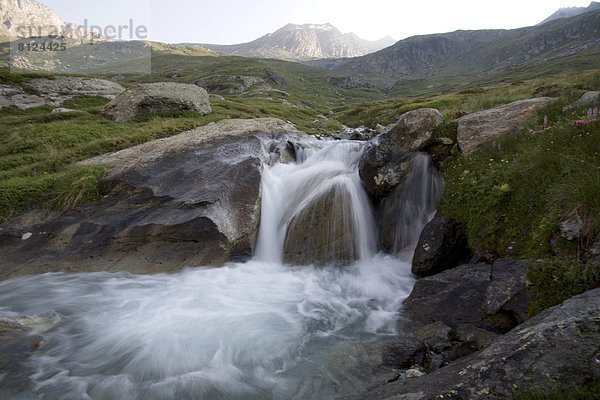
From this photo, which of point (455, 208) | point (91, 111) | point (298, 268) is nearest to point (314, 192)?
point (298, 268)

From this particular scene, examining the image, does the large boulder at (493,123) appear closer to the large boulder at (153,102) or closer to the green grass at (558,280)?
the green grass at (558,280)

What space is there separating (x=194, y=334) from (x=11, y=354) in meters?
3.52

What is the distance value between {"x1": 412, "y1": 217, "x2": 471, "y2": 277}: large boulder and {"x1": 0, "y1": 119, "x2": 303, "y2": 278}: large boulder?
5.88 m

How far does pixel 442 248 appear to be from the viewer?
9.52 metres

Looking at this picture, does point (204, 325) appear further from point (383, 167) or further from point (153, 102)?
point (153, 102)

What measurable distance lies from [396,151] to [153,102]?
18.5 metres

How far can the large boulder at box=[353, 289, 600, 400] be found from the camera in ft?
11.7

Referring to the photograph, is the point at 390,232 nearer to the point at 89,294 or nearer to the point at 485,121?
the point at 485,121

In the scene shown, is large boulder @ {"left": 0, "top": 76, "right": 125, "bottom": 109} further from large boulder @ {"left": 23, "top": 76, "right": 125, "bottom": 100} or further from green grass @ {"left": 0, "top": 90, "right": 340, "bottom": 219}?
green grass @ {"left": 0, "top": 90, "right": 340, "bottom": 219}

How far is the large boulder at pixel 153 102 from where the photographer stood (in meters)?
24.3

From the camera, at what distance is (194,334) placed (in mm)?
8312

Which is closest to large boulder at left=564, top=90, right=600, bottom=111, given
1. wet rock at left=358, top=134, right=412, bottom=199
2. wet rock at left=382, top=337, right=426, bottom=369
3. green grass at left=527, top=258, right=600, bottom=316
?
wet rock at left=358, top=134, right=412, bottom=199

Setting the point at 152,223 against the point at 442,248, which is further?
the point at 152,223

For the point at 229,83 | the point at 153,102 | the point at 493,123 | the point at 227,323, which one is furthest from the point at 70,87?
the point at 229,83
